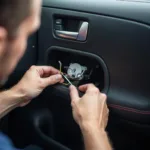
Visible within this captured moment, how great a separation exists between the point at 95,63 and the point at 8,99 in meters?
0.32

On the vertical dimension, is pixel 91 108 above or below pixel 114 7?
below

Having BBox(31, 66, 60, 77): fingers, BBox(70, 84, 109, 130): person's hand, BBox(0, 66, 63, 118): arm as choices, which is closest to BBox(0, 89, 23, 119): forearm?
BBox(0, 66, 63, 118): arm

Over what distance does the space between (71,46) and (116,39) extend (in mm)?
186

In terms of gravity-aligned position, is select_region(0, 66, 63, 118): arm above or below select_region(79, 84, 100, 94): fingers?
below

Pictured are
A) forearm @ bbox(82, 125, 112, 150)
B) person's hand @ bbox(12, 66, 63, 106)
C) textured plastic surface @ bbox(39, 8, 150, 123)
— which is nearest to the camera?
forearm @ bbox(82, 125, 112, 150)

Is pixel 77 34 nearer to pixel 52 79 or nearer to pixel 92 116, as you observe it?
pixel 52 79

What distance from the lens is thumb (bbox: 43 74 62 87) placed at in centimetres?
138

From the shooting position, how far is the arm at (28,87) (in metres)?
1.38

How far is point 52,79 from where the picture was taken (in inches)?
55.2

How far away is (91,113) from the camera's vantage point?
1234 mm

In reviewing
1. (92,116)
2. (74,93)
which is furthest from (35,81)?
(92,116)

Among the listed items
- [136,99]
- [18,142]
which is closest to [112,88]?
[136,99]

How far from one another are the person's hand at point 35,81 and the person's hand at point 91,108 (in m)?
0.11

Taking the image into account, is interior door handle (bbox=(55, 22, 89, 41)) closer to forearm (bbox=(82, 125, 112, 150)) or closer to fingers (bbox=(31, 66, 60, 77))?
fingers (bbox=(31, 66, 60, 77))
